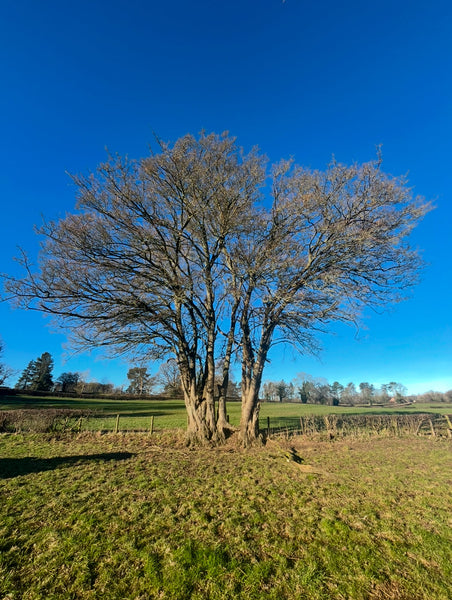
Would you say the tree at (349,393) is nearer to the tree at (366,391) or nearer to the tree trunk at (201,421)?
the tree at (366,391)

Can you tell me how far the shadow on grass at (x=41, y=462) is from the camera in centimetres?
746

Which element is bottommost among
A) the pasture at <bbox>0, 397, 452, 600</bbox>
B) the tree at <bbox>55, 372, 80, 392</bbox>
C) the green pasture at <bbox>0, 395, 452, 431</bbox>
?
the pasture at <bbox>0, 397, 452, 600</bbox>

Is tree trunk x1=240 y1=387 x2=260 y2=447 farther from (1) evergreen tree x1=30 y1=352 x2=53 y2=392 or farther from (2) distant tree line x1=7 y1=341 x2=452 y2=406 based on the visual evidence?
(1) evergreen tree x1=30 y1=352 x2=53 y2=392

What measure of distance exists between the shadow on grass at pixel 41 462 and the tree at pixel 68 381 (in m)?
64.4

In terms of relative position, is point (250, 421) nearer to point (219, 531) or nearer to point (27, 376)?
point (219, 531)

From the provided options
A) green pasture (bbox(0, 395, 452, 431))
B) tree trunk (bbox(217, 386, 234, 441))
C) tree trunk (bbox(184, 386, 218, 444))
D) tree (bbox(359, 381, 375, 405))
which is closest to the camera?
tree trunk (bbox(184, 386, 218, 444))

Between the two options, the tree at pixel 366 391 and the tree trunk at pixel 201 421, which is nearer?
the tree trunk at pixel 201 421

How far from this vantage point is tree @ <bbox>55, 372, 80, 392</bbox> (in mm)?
65312

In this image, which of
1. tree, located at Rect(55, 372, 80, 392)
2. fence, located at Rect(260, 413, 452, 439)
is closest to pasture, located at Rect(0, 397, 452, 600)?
fence, located at Rect(260, 413, 452, 439)

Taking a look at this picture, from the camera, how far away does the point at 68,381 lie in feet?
224

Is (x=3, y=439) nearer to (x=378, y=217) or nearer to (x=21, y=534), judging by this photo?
(x=21, y=534)

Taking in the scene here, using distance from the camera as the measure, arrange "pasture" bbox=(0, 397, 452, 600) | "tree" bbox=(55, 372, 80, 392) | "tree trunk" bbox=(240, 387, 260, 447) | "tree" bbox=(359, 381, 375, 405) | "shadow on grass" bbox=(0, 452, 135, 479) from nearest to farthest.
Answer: "pasture" bbox=(0, 397, 452, 600), "shadow on grass" bbox=(0, 452, 135, 479), "tree trunk" bbox=(240, 387, 260, 447), "tree" bbox=(55, 372, 80, 392), "tree" bbox=(359, 381, 375, 405)

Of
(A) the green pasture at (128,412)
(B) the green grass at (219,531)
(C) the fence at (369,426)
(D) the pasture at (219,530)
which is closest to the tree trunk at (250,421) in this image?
(D) the pasture at (219,530)

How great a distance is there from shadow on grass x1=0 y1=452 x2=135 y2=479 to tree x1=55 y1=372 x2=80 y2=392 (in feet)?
211
